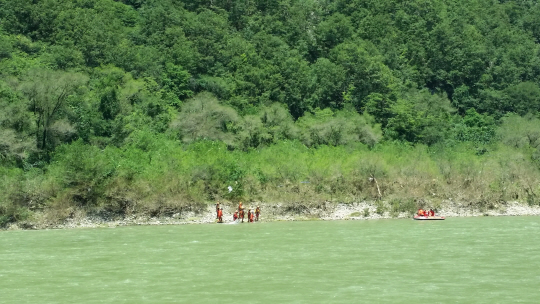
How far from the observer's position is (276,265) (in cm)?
2512

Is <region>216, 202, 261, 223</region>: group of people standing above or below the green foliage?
below

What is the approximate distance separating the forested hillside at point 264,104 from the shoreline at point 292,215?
0.58 metres

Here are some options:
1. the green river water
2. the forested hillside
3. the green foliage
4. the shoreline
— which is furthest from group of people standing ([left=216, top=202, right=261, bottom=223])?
the green foliage

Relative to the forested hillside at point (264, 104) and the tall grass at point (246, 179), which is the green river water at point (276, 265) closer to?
the tall grass at point (246, 179)

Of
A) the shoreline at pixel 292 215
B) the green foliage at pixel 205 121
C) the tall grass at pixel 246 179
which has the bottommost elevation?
the shoreline at pixel 292 215

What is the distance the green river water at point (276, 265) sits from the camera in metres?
20.0

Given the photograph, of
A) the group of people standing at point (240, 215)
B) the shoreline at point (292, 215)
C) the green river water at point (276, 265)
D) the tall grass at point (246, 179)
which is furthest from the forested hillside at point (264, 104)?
the green river water at point (276, 265)

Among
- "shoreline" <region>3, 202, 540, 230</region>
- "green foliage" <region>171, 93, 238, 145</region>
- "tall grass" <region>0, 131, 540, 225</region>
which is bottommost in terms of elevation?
"shoreline" <region>3, 202, 540, 230</region>

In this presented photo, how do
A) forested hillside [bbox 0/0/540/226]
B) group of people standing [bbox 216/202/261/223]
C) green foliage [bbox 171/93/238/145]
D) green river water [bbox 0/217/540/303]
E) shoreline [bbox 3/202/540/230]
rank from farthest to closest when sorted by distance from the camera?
green foliage [bbox 171/93/238/145] < forested hillside [bbox 0/0/540/226] < group of people standing [bbox 216/202/261/223] < shoreline [bbox 3/202/540/230] < green river water [bbox 0/217/540/303]

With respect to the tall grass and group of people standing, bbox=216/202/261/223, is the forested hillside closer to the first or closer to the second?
the tall grass

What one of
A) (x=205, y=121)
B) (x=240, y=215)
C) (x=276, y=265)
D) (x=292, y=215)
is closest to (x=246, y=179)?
(x=292, y=215)

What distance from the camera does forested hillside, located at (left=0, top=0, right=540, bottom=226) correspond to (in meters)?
44.8

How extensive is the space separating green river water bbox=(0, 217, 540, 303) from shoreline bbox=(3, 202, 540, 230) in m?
2.74

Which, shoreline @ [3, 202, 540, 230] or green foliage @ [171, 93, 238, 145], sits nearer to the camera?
shoreline @ [3, 202, 540, 230]
